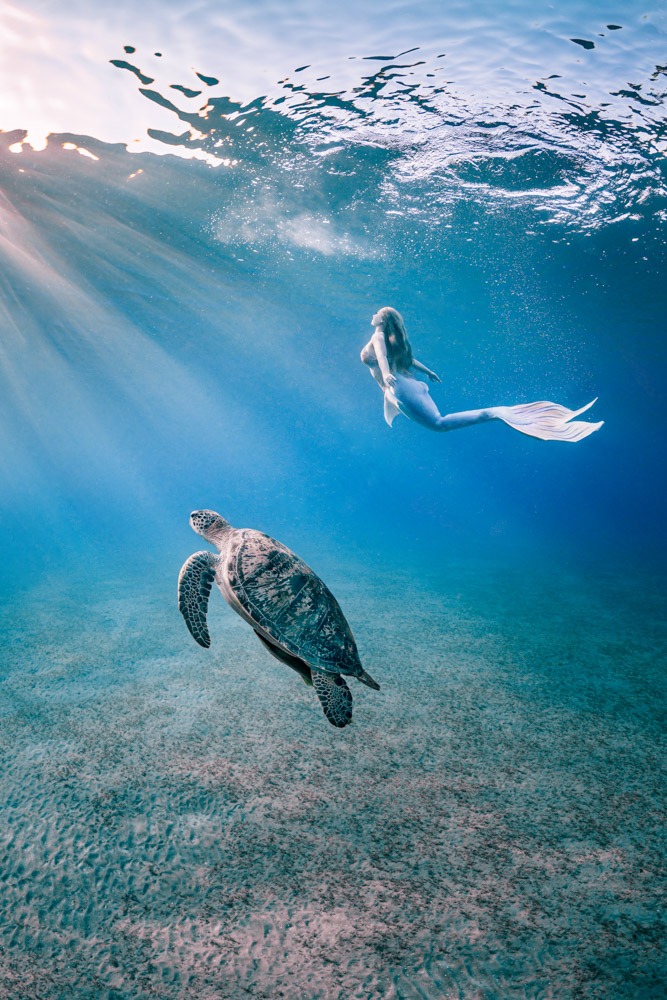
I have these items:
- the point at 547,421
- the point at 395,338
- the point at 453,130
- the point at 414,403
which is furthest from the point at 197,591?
the point at 453,130

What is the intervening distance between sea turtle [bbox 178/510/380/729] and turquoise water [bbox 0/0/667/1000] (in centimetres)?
134

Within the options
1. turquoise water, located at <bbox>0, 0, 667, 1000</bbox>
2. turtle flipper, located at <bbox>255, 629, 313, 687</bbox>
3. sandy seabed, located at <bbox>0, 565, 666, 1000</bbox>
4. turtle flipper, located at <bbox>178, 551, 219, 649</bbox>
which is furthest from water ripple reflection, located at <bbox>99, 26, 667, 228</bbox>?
sandy seabed, located at <bbox>0, 565, 666, 1000</bbox>

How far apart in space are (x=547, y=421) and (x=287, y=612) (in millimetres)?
3207

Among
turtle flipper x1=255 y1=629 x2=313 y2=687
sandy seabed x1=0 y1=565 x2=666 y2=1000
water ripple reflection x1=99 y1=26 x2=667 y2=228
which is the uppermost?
water ripple reflection x1=99 y1=26 x2=667 y2=228

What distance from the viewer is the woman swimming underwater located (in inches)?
185

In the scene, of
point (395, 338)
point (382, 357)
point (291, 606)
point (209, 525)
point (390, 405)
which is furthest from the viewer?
point (390, 405)

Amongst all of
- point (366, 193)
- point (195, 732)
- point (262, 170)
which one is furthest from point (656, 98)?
point (195, 732)

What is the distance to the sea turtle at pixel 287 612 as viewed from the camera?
3.23 metres

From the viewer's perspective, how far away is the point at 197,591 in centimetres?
371

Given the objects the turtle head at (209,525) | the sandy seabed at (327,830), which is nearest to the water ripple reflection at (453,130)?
the turtle head at (209,525)

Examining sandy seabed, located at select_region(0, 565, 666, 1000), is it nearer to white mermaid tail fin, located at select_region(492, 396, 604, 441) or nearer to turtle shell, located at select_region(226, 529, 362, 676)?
turtle shell, located at select_region(226, 529, 362, 676)

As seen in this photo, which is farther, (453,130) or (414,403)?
(453,130)

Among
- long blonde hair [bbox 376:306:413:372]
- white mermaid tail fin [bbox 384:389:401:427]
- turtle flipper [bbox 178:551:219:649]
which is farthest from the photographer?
white mermaid tail fin [bbox 384:389:401:427]

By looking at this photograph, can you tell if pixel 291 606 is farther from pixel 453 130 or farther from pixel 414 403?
pixel 453 130
